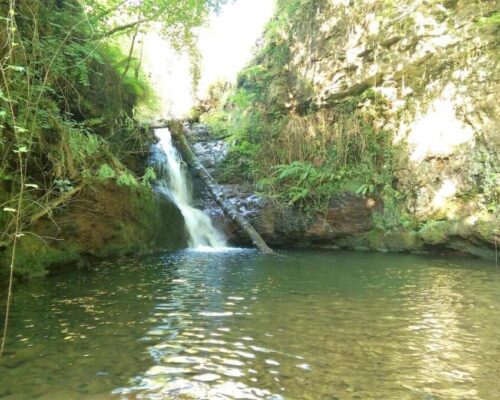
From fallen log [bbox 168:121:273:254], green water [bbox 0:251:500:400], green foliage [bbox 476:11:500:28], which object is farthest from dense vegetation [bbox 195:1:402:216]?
green water [bbox 0:251:500:400]

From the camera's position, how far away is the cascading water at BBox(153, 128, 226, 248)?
37.1 ft

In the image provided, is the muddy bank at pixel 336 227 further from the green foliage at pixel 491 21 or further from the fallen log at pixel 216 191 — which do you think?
the green foliage at pixel 491 21

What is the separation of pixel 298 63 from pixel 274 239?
6.06 m

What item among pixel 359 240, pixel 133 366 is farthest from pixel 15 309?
pixel 359 240

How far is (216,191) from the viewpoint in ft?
38.5

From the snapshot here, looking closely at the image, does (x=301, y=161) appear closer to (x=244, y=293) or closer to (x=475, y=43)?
(x=475, y=43)

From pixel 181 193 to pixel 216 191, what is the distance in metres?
1.29

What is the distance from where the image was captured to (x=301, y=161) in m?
12.4

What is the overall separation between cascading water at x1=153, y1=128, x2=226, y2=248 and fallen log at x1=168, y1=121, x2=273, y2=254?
0.44 metres

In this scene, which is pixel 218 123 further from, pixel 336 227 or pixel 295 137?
pixel 336 227

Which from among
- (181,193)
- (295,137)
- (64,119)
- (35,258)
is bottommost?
(35,258)

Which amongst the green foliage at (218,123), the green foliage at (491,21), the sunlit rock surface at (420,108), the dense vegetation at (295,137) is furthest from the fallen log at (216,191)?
the green foliage at (491,21)

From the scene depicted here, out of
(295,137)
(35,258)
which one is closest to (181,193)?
(295,137)

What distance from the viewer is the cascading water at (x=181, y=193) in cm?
1132
